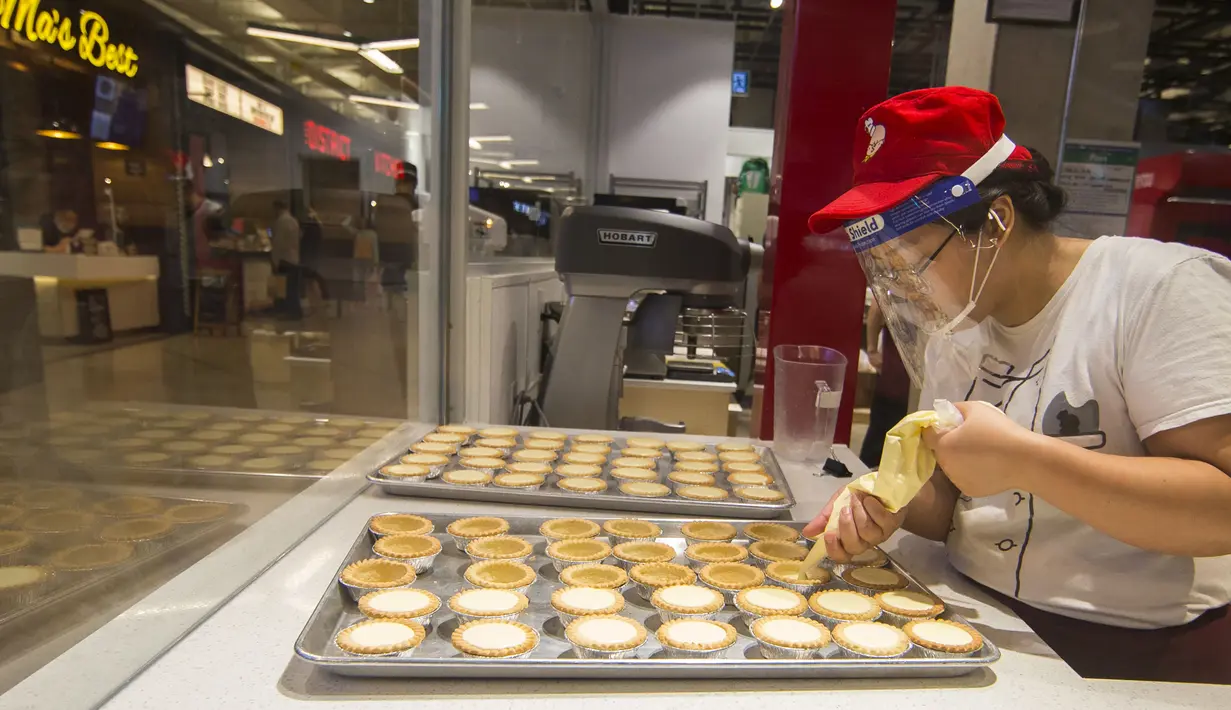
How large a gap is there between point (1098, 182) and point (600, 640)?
3.26 meters

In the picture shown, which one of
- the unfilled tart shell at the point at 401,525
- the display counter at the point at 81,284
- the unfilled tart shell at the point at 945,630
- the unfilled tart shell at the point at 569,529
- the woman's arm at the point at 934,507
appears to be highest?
the display counter at the point at 81,284

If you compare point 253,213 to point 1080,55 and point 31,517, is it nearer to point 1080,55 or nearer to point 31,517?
point 31,517

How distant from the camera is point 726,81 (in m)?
5.66

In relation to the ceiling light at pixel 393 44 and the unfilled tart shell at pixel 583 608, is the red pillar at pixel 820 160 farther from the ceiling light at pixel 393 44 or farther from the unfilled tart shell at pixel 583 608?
the unfilled tart shell at pixel 583 608

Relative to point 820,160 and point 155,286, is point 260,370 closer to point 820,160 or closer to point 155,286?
point 155,286

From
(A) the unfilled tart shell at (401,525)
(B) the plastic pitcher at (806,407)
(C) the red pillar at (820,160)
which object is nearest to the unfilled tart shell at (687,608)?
(A) the unfilled tart shell at (401,525)

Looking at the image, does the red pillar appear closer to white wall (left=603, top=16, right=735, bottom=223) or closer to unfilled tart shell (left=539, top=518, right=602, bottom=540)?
unfilled tart shell (left=539, top=518, right=602, bottom=540)

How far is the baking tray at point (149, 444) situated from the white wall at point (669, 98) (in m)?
4.84

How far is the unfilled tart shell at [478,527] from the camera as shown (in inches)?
47.8

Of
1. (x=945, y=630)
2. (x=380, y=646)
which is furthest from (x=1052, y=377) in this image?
(x=380, y=646)

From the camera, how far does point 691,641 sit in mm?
900

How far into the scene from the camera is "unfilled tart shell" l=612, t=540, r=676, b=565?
3.84 ft

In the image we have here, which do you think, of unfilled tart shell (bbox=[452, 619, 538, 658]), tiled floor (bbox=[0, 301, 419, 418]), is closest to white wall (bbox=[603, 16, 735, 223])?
tiled floor (bbox=[0, 301, 419, 418])

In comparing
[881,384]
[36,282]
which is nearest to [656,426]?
[881,384]
